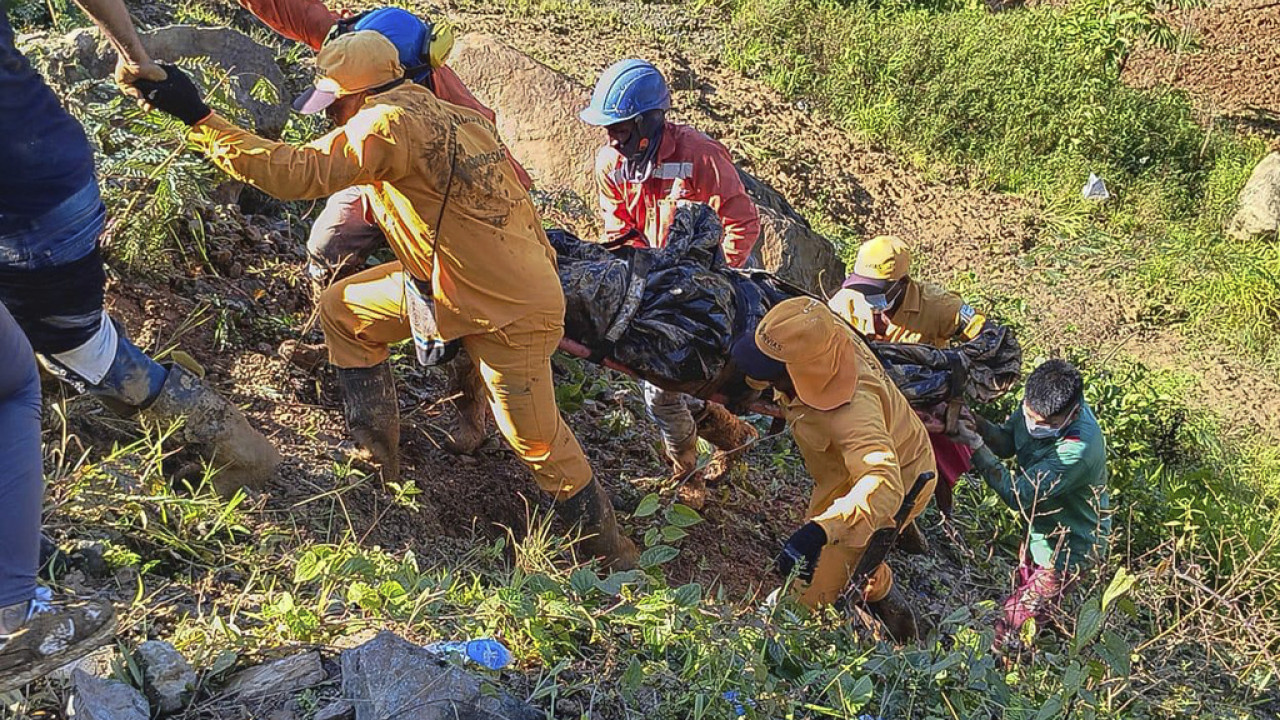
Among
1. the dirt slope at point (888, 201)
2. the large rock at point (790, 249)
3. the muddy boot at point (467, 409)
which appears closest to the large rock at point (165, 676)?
the muddy boot at point (467, 409)

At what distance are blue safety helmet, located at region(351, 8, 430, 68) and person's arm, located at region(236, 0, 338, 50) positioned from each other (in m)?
0.44

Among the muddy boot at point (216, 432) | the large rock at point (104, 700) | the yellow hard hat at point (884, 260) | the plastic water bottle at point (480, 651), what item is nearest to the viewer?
the large rock at point (104, 700)

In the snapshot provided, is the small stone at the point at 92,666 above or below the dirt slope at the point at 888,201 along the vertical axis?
above

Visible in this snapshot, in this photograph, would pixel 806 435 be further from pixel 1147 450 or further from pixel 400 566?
pixel 1147 450

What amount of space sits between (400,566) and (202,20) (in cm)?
360

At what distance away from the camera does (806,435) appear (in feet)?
12.5

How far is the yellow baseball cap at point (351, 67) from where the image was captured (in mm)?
3189

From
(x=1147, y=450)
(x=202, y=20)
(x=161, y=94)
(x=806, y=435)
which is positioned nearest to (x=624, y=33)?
(x=202, y=20)

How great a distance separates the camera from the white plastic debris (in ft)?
29.5

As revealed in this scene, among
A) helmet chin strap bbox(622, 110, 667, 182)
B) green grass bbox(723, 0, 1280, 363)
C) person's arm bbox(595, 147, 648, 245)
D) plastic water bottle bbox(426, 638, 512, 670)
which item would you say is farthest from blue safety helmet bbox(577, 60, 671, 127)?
green grass bbox(723, 0, 1280, 363)

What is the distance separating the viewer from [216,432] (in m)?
3.29

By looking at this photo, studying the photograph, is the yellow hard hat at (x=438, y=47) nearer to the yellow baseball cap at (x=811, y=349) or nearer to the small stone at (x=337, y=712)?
the yellow baseball cap at (x=811, y=349)

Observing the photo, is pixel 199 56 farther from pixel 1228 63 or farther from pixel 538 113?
pixel 1228 63

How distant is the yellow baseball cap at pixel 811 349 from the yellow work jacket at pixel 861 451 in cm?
4
